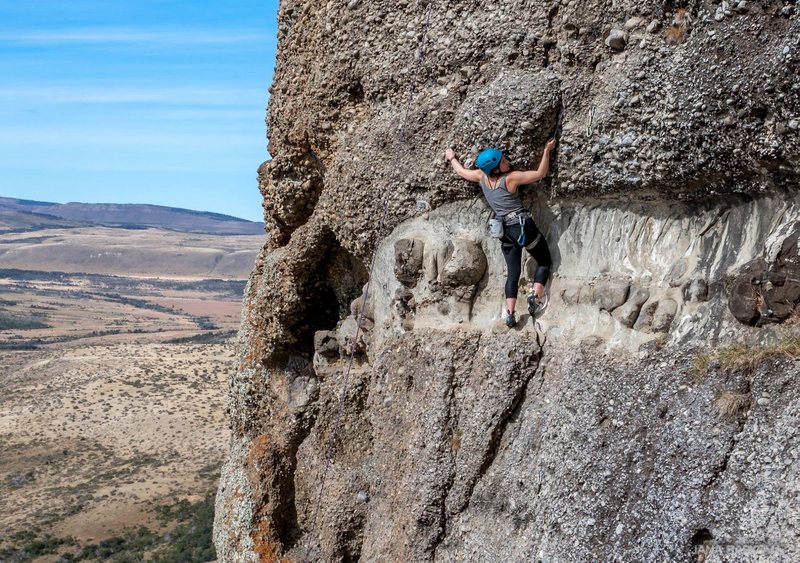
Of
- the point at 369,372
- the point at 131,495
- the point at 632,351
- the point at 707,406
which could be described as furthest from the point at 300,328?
the point at 131,495

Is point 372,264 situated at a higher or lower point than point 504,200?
lower

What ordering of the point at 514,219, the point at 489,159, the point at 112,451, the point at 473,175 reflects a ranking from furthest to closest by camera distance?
the point at 112,451 → the point at 473,175 → the point at 514,219 → the point at 489,159

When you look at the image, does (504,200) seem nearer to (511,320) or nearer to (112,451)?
(511,320)

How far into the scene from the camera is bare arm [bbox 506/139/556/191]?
922 centimetres

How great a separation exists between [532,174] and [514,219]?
466mm

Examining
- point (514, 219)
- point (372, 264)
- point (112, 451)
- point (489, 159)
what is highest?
point (489, 159)

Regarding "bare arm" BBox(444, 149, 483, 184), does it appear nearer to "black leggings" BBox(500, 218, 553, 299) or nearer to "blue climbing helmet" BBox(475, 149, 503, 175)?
"blue climbing helmet" BBox(475, 149, 503, 175)

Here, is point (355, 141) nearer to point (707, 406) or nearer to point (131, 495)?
point (707, 406)

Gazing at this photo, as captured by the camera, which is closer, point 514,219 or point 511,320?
point 514,219

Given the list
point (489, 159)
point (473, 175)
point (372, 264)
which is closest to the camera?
point (489, 159)

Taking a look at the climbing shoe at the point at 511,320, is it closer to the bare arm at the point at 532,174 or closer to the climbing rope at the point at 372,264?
the bare arm at the point at 532,174

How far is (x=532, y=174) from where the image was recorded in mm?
9305

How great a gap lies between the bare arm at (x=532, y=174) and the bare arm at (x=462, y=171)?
395mm

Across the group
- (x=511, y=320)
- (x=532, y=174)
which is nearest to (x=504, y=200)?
(x=532, y=174)
